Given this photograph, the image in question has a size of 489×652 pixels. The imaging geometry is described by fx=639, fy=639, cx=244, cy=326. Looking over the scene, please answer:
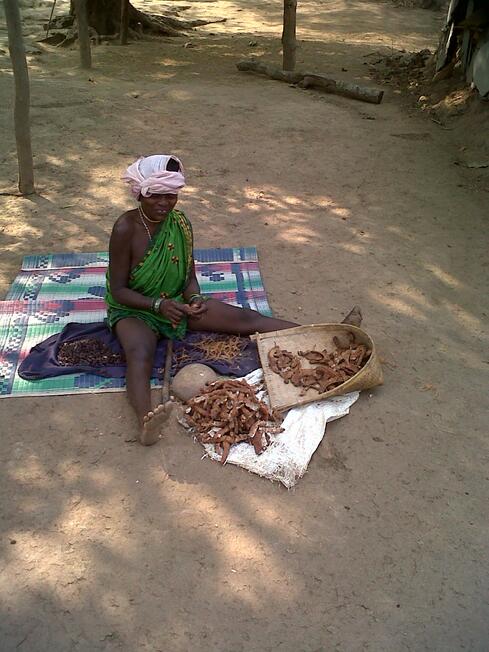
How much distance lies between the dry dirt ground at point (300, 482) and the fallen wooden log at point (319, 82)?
7.40ft

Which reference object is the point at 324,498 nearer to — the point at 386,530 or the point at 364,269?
the point at 386,530

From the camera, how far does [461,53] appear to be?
7.50 meters

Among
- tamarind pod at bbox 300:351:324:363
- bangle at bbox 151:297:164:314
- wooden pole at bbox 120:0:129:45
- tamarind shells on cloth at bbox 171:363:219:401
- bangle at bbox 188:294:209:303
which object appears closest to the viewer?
tamarind shells on cloth at bbox 171:363:219:401

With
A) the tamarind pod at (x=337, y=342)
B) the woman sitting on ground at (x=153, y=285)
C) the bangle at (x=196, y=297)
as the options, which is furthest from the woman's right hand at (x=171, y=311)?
the tamarind pod at (x=337, y=342)

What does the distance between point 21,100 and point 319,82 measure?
4.24 m

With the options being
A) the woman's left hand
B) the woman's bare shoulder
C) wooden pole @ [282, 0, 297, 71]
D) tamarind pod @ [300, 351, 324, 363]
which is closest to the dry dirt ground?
tamarind pod @ [300, 351, 324, 363]

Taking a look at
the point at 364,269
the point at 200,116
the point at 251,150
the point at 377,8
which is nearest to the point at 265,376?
the point at 364,269

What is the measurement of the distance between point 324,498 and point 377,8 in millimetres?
14296

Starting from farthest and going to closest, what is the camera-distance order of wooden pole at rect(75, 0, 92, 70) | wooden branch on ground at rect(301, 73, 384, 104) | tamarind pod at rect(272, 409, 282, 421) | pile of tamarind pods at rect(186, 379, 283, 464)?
wooden pole at rect(75, 0, 92, 70), wooden branch on ground at rect(301, 73, 384, 104), tamarind pod at rect(272, 409, 282, 421), pile of tamarind pods at rect(186, 379, 283, 464)

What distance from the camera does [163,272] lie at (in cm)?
316

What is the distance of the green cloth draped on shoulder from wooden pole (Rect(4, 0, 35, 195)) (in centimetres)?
226

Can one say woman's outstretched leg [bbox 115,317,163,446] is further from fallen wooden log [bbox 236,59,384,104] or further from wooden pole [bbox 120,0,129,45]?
wooden pole [bbox 120,0,129,45]

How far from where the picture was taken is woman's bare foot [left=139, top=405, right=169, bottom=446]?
260 centimetres

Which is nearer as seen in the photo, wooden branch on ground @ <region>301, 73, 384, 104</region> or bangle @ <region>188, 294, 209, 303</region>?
bangle @ <region>188, 294, 209, 303</region>
